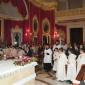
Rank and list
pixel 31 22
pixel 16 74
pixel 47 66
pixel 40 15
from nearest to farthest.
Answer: pixel 16 74 → pixel 47 66 → pixel 31 22 → pixel 40 15

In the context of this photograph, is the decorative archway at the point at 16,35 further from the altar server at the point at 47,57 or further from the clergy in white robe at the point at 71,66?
the clergy in white robe at the point at 71,66

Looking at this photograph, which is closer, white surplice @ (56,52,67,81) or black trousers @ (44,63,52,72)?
white surplice @ (56,52,67,81)

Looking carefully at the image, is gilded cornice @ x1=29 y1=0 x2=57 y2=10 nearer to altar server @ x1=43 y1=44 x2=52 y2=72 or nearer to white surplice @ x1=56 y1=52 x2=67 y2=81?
altar server @ x1=43 y1=44 x2=52 y2=72

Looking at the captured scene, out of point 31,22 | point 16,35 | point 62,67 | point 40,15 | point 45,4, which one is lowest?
point 62,67

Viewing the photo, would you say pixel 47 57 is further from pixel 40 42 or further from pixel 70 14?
pixel 70 14

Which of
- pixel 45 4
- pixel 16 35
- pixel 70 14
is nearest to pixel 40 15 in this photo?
pixel 45 4

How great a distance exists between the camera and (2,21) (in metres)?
17.2

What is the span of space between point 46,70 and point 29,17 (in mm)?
6185

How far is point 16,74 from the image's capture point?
7090 millimetres

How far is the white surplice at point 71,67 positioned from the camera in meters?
10.2

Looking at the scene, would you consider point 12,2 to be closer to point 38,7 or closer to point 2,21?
point 2,21

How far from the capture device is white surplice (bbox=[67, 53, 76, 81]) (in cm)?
1020

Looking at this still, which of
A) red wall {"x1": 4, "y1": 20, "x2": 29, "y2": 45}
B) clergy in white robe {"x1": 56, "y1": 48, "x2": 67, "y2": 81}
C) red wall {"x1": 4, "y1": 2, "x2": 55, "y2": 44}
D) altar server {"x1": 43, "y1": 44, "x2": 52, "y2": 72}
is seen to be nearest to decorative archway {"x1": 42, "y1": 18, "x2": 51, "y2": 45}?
red wall {"x1": 4, "y1": 2, "x2": 55, "y2": 44}

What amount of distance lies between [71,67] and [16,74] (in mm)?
3758
